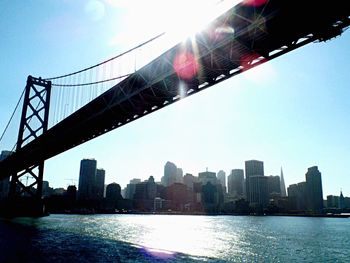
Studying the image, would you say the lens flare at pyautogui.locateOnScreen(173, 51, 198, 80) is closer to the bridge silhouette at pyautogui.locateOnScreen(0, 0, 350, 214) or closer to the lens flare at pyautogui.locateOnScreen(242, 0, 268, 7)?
the bridge silhouette at pyautogui.locateOnScreen(0, 0, 350, 214)

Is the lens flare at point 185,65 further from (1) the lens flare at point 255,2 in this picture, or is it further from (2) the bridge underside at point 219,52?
(1) the lens flare at point 255,2

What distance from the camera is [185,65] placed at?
75.1ft

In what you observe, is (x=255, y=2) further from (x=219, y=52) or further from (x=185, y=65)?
(x=185, y=65)

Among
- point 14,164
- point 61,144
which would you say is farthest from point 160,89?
point 14,164

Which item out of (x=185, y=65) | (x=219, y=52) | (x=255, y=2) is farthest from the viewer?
(x=185, y=65)

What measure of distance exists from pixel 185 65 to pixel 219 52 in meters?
2.83

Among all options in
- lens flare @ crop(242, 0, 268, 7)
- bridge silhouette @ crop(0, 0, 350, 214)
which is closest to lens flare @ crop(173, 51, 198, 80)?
bridge silhouette @ crop(0, 0, 350, 214)

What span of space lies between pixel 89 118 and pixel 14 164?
2987 cm

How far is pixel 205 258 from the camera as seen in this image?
78.9 ft

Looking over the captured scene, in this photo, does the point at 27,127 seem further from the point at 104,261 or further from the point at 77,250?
the point at 104,261

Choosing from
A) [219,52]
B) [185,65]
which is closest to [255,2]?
[219,52]

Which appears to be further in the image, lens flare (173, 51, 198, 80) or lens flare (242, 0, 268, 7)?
lens flare (173, 51, 198, 80)

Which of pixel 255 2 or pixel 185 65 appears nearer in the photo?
pixel 255 2

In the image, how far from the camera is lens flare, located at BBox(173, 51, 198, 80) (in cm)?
2239
